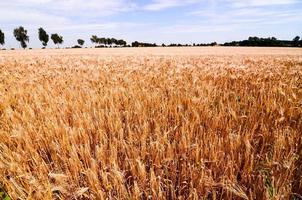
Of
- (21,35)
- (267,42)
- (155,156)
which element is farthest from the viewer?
(21,35)

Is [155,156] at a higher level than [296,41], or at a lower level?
higher

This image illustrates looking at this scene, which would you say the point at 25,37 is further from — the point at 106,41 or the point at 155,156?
the point at 155,156

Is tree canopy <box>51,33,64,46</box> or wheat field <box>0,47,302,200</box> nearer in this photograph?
wheat field <box>0,47,302,200</box>

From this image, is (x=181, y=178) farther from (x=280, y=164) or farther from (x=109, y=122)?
(x=109, y=122)

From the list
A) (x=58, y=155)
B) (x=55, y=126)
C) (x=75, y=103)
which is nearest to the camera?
(x=58, y=155)

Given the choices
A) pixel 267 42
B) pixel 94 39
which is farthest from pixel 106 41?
pixel 267 42

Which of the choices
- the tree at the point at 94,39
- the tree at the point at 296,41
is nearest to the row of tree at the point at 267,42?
the tree at the point at 296,41

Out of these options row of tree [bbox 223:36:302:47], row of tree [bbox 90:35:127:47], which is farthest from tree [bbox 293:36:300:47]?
row of tree [bbox 90:35:127:47]

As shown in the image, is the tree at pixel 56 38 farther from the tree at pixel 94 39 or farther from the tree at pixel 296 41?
the tree at pixel 296 41

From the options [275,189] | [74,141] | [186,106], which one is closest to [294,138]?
[275,189]

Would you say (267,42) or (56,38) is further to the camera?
(56,38)

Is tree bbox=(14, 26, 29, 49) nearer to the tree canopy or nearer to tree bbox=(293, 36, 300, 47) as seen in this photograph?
the tree canopy

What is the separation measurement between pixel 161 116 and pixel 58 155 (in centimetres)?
120

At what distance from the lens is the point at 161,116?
3.16 metres
